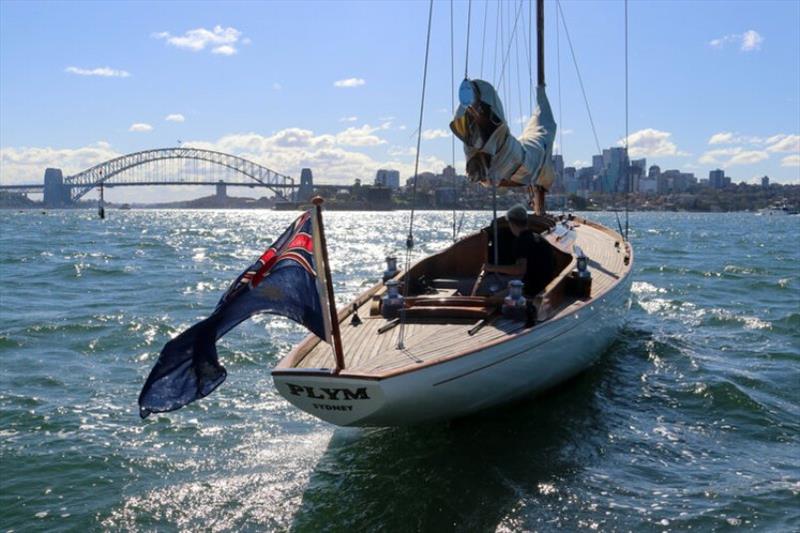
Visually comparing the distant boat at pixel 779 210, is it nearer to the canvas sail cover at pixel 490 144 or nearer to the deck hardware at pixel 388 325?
the canvas sail cover at pixel 490 144

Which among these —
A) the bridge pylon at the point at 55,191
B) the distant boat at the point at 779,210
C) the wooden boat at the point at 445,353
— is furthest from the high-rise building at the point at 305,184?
the wooden boat at the point at 445,353

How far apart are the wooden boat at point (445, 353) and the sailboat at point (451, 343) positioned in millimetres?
13

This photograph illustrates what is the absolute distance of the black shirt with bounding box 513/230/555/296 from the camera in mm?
10062

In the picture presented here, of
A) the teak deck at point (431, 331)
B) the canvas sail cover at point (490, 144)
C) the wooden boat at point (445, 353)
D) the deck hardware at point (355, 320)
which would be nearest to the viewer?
the wooden boat at point (445, 353)

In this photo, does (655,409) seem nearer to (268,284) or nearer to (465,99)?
(465,99)

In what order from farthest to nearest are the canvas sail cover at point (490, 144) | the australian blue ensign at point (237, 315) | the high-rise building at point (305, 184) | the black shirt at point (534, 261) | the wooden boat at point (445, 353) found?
the high-rise building at point (305, 184)
the black shirt at point (534, 261)
the canvas sail cover at point (490, 144)
the wooden boat at point (445, 353)
the australian blue ensign at point (237, 315)

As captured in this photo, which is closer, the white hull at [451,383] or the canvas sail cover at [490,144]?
the white hull at [451,383]

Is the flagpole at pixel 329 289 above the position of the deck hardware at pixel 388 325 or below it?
above

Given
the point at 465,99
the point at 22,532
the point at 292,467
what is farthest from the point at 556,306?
the point at 22,532

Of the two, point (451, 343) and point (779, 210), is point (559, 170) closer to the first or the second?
→ point (451, 343)

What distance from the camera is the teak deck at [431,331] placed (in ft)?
24.0

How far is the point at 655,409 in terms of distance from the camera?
9688mm

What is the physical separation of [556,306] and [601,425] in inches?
59.5

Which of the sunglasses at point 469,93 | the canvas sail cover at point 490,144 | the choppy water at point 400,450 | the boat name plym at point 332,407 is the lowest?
the choppy water at point 400,450
